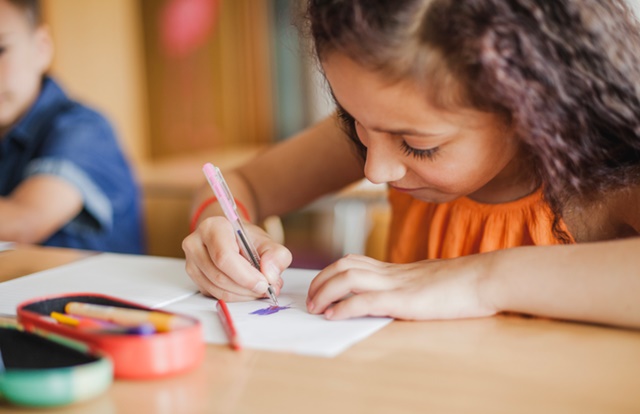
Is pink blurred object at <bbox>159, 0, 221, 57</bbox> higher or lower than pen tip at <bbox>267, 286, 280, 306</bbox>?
higher

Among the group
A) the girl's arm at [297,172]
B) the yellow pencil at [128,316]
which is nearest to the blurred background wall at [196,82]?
the girl's arm at [297,172]

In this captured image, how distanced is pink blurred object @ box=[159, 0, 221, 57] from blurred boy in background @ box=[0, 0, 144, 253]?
154 cm

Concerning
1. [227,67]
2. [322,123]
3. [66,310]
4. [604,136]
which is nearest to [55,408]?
[66,310]

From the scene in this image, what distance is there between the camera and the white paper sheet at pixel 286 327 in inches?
28.1

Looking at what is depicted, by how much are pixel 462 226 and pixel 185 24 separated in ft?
9.12

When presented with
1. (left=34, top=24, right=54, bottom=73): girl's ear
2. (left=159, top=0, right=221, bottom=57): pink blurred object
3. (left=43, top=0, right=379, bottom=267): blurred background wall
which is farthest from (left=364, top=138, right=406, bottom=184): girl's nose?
(left=159, top=0, right=221, bottom=57): pink blurred object

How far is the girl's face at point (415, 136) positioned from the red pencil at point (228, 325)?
218 millimetres

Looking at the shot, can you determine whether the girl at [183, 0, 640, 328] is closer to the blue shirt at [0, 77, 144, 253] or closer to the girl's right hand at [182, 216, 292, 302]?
the girl's right hand at [182, 216, 292, 302]

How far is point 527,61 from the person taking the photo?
811 millimetres

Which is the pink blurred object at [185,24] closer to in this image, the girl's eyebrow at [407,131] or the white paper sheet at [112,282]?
the white paper sheet at [112,282]

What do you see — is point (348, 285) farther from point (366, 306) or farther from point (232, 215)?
point (232, 215)

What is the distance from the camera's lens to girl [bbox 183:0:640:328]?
78 centimetres

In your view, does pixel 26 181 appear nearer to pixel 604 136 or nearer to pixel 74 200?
pixel 74 200

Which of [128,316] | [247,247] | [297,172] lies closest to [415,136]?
[247,247]
